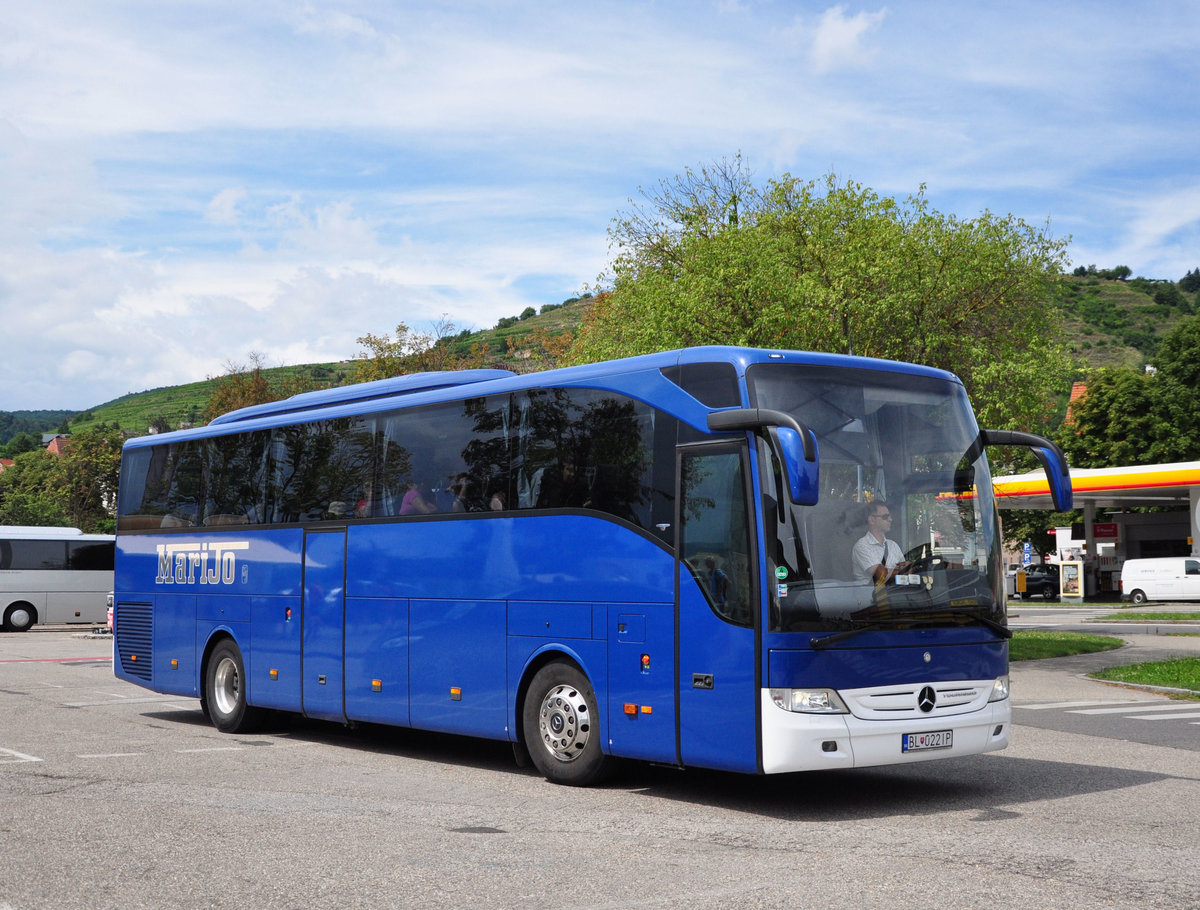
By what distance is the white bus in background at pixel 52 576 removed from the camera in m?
41.0

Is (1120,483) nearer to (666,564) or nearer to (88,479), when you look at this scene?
(666,564)

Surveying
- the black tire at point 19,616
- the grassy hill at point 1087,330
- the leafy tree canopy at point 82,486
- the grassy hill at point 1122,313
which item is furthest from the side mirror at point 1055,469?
the grassy hill at point 1122,313

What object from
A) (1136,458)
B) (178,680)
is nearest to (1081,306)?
(1136,458)

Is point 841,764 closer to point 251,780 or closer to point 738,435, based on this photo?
point 738,435

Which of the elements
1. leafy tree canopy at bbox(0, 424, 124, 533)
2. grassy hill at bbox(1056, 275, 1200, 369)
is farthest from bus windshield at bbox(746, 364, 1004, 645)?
grassy hill at bbox(1056, 275, 1200, 369)

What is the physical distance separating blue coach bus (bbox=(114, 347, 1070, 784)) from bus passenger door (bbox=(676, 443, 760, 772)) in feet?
0.05

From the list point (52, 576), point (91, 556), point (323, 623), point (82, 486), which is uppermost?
point (82, 486)

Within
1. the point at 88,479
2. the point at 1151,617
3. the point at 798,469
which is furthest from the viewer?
the point at 88,479

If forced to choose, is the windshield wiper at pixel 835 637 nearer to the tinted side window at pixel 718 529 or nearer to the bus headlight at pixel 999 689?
the tinted side window at pixel 718 529

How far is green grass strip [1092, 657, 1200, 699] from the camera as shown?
20.8 m

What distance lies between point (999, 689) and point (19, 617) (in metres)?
37.5

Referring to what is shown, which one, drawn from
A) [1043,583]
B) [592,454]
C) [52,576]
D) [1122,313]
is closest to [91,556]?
[52,576]

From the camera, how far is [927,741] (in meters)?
9.34

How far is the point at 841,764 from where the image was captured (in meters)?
8.91
